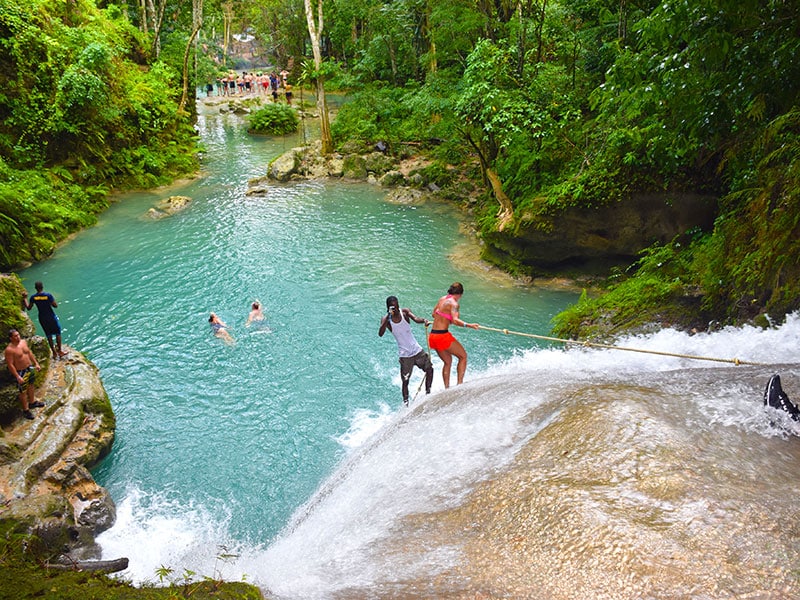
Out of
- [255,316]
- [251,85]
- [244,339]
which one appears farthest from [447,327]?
[251,85]

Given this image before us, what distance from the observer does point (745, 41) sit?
793cm

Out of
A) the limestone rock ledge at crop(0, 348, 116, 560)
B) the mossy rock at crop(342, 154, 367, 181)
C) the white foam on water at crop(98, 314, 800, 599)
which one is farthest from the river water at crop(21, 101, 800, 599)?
the mossy rock at crop(342, 154, 367, 181)

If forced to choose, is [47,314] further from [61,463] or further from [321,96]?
[321,96]

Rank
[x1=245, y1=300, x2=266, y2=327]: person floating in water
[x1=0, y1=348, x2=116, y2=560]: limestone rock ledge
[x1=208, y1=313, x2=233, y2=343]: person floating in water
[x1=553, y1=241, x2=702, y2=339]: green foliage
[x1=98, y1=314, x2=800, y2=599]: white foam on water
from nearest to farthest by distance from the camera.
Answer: [x1=98, y1=314, x2=800, y2=599]: white foam on water
[x1=0, y1=348, x2=116, y2=560]: limestone rock ledge
[x1=553, y1=241, x2=702, y2=339]: green foliage
[x1=208, y1=313, x2=233, y2=343]: person floating in water
[x1=245, y1=300, x2=266, y2=327]: person floating in water

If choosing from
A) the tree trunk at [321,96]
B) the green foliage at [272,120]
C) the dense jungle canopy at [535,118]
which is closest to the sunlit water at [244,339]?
the dense jungle canopy at [535,118]

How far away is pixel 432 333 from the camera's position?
8.38 metres

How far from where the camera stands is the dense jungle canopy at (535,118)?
25.3 feet

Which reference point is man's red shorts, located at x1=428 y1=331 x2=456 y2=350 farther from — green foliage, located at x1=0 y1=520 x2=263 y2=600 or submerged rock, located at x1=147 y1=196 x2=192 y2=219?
submerged rock, located at x1=147 y1=196 x2=192 y2=219

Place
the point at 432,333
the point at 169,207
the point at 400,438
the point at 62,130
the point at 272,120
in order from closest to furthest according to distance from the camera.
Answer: the point at 400,438 < the point at 432,333 < the point at 62,130 < the point at 169,207 < the point at 272,120

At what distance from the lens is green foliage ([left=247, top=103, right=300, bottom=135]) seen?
3112cm

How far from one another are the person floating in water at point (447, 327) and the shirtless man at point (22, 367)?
20.2ft

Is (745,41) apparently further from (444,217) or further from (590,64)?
(444,217)

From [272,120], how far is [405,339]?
1028 inches

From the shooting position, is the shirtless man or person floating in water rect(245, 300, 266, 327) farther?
person floating in water rect(245, 300, 266, 327)
